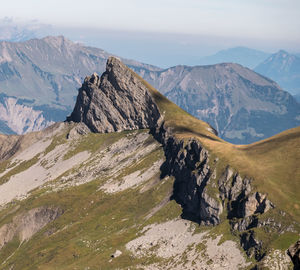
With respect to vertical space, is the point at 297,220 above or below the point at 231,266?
above

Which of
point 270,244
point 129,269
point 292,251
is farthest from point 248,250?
point 292,251

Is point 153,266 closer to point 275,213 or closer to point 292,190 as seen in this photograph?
point 275,213

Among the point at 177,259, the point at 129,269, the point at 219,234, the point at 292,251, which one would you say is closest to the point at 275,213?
the point at 219,234

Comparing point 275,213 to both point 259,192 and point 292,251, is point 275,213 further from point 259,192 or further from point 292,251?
point 292,251

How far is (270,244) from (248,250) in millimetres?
9166

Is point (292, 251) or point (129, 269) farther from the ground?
point (292, 251)

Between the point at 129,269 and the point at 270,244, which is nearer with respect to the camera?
the point at 270,244

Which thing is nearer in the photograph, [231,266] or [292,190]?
[231,266]

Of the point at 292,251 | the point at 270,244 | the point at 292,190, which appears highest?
the point at 292,251

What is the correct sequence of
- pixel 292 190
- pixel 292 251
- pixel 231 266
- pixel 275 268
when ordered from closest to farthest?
pixel 292 251 < pixel 275 268 < pixel 231 266 < pixel 292 190

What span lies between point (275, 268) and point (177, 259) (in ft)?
168

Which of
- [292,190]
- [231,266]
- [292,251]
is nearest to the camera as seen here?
[292,251]

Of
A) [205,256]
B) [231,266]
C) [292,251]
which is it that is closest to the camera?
[292,251]

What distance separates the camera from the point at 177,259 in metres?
195
